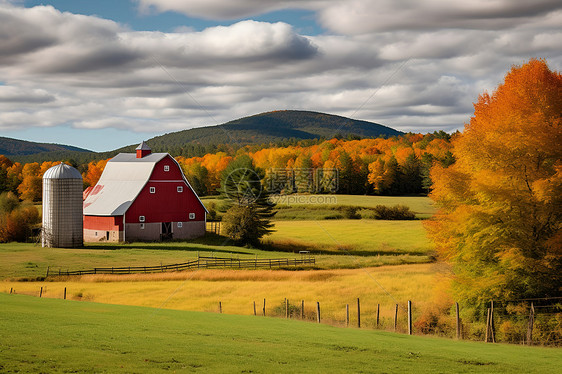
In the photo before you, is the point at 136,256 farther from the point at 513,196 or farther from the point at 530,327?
the point at 530,327

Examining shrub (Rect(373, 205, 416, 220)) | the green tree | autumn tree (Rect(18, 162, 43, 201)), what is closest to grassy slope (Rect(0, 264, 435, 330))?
the green tree

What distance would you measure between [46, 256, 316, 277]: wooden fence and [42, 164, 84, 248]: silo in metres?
14.0

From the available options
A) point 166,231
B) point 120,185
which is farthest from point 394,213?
point 120,185

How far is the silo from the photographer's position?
175ft

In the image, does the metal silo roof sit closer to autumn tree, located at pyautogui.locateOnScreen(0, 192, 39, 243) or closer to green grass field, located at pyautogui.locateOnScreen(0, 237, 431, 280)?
green grass field, located at pyautogui.locateOnScreen(0, 237, 431, 280)

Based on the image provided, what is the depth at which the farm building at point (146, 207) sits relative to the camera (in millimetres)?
57812

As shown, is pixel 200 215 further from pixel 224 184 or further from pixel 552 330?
pixel 552 330

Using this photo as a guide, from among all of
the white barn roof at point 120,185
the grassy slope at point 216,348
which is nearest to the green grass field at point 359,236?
the white barn roof at point 120,185

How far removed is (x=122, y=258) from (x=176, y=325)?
28729mm

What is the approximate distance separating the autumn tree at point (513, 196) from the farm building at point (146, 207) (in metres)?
38.7

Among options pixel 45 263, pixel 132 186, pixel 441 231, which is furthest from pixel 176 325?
pixel 132 186

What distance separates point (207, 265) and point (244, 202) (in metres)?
15.0

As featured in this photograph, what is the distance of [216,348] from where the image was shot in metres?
14.9

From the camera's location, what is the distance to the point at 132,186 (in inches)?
2386
